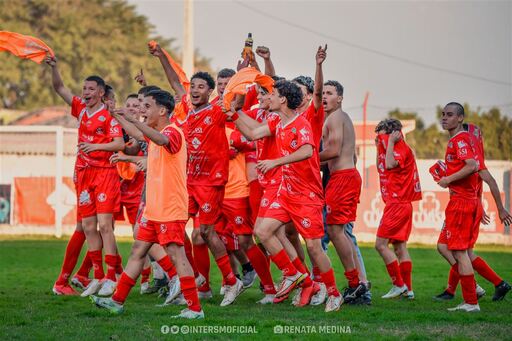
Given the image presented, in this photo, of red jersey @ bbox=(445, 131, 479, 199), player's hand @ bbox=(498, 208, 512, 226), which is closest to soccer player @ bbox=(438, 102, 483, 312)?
red jersey @ bbox=(445, 131, 479, 199)

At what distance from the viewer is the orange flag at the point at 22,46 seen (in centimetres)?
1116

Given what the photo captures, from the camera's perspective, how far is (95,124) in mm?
11523

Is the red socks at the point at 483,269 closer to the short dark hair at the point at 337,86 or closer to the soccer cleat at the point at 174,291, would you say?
the short dark hair at the point at 337,86

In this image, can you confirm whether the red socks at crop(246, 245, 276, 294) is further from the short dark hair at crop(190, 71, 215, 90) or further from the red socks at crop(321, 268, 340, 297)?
the short dark hair at crop(190, 71, 215, 90)

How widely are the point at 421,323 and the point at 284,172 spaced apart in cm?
223

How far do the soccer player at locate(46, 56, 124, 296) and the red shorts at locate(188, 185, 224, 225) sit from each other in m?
1.22

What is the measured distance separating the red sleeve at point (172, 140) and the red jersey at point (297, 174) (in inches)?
51.9

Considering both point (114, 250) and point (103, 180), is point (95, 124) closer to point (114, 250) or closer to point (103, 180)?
point (103, 180)

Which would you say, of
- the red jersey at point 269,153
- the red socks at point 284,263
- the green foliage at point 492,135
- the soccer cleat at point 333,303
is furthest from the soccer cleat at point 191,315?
the green foliage at point 492,135

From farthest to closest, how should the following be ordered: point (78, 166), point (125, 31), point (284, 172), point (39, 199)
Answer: point (125, 31), point (39, 199), point (78, 166), point (284, 172)

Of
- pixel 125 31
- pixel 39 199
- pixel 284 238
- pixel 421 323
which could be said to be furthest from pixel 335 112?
pixel 125 31

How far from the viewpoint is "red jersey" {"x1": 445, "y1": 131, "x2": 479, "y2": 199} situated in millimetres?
10695

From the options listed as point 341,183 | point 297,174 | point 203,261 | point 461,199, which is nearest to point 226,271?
point 203,261

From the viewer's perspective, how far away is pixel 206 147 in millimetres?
10891
